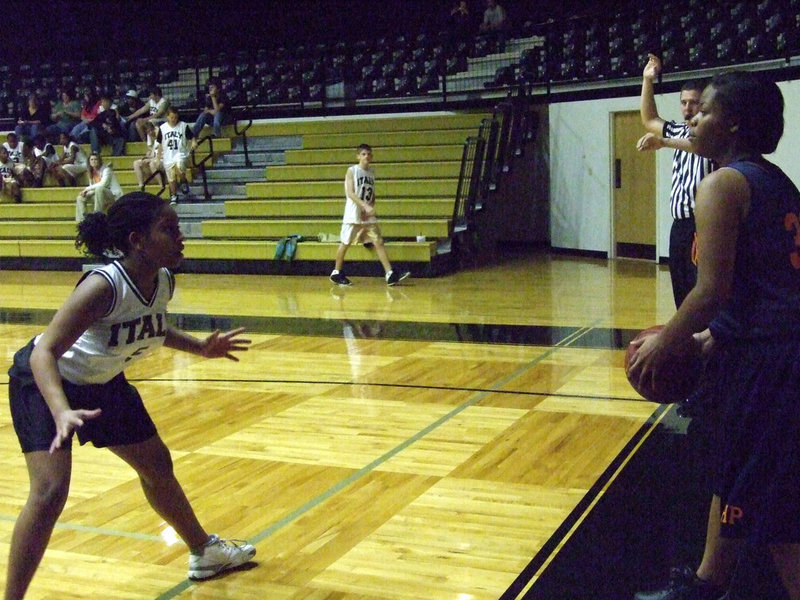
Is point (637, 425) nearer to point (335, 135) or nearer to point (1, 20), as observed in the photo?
point (335, 135)

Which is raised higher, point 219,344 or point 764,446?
point 219,344

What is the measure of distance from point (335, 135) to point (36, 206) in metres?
4.40

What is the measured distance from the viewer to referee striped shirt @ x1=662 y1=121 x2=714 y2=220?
4699mm

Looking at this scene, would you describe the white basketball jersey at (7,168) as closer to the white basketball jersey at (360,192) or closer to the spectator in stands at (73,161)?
the spectator in stands at (73,161)

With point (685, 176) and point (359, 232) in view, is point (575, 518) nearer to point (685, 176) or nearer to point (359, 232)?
point (685, 176)

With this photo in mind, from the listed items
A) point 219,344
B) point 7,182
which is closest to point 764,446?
point 219,344

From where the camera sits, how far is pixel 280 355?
21.9 feet

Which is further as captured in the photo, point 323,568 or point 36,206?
point 36,206

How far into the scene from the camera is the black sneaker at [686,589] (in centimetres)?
259

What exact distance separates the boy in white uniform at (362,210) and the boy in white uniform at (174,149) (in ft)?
11.8

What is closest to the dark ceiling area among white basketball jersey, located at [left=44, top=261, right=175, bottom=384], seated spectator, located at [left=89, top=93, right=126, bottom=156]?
seated spectator, located at [left=89, top=93, right=126, bottom=156]

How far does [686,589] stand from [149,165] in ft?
40.4

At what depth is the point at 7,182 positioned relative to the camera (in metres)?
14.5

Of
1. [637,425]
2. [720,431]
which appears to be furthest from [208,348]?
[637,425]
